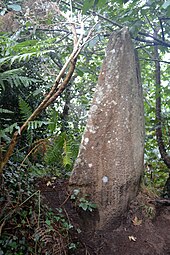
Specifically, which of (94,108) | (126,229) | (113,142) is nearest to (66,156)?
(113,142)

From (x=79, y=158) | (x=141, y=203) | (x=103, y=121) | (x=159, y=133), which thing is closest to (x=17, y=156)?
(x=79, y=158)

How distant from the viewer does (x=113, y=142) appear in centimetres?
313

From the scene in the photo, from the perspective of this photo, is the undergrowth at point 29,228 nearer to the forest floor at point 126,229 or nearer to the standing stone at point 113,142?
the forest floor at point 126,229

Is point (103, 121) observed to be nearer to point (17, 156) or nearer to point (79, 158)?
point (79, 158)

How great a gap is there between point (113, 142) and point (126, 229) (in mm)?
998

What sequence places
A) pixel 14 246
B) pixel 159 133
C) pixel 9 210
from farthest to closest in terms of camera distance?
pixel 159 133 → pixel 9 210 → pixel 14 246

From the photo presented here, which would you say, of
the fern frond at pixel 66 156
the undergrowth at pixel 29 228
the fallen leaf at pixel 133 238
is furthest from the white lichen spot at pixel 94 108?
the fallen leaf at pixel 133 238

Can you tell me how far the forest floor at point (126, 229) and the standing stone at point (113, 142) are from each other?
0.14 metres

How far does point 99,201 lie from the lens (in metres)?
2.99

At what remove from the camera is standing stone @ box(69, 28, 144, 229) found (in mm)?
3016

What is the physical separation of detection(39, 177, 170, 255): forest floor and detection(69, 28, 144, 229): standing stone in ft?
0.45

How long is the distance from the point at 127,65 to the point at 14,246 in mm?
2469

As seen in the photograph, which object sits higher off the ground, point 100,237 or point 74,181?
Answer: point 74,181

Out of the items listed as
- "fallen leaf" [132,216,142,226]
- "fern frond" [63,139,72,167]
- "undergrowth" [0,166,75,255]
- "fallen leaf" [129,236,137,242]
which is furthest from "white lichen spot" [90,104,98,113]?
"fallen leaf" [129,236,137,242]
